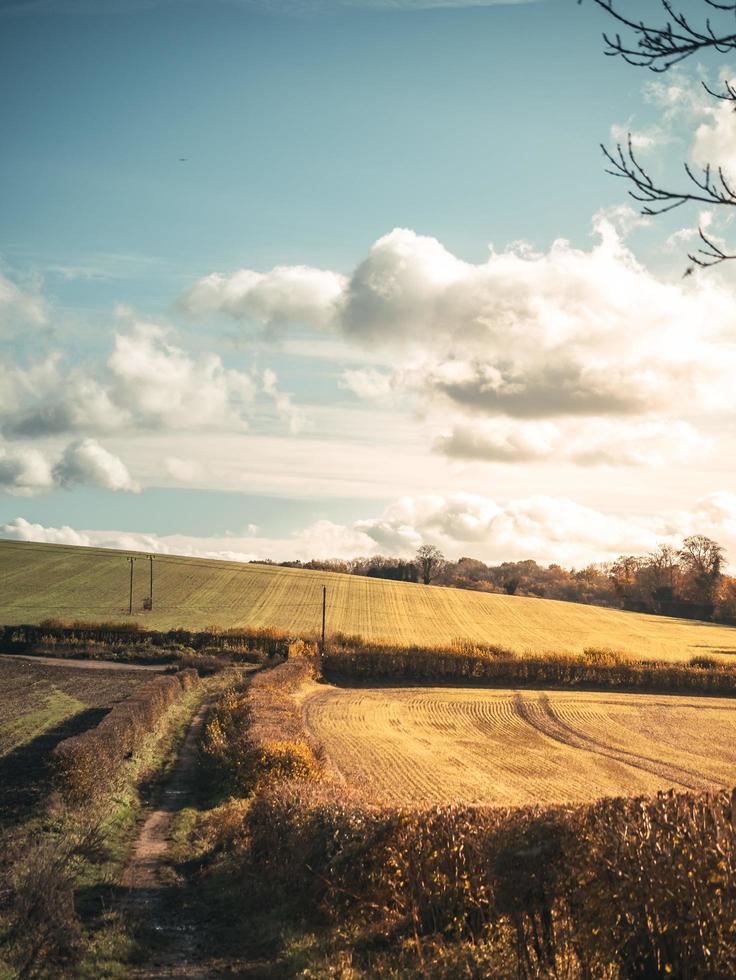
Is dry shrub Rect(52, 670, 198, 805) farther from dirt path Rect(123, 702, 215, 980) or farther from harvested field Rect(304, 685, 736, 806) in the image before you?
harvested field Rect(304, 685, 736, 806)

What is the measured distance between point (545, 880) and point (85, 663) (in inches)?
2096

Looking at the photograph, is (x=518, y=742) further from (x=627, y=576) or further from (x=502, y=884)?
(x=627, y=576)

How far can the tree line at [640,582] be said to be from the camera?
371 ft

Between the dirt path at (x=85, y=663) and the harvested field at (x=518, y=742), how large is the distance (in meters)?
12.6

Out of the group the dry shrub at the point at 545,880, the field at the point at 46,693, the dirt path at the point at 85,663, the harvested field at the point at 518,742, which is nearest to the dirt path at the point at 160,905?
the dry shrub at the point at 545,880

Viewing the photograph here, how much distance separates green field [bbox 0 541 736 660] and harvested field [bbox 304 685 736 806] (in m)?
14.4

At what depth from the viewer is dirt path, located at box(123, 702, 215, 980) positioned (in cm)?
984

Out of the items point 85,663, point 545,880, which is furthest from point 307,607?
point 545,880

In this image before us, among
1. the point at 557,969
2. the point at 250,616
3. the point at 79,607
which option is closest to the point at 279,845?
the point at 557,969

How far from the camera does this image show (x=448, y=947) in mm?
8773

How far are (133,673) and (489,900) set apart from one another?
148 ft

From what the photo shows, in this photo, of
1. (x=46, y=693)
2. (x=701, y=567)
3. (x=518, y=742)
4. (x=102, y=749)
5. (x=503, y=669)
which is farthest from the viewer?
(x=701, y=567)

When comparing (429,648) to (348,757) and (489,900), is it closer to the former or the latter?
(348,757)

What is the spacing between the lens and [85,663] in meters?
56.1
